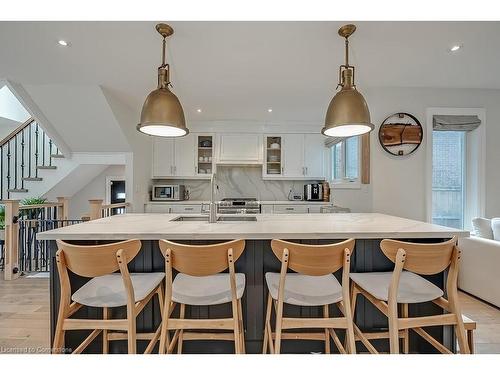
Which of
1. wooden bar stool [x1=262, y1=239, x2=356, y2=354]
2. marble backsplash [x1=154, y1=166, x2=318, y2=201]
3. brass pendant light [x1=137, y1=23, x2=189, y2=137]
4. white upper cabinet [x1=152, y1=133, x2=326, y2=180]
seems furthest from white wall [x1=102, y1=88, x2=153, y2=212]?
wooden bar stool [x1=262, y1=239, x2=356, y2=354]

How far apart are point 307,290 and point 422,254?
→ 582 millimetres

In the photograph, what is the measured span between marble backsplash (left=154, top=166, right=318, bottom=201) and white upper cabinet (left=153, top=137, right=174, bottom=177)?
0.96 ft

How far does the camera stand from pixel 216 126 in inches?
189

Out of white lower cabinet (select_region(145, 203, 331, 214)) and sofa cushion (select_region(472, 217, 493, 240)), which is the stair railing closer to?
white lower cabinet (select_region(145, 203, 331, 214))

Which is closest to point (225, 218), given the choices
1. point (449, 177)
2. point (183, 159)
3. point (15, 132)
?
point (183, 159)

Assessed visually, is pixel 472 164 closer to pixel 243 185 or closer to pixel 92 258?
pixel 243 185

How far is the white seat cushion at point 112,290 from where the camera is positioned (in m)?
1.36

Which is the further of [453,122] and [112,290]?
[453,122]

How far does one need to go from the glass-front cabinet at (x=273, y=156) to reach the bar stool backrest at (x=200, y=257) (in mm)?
3628

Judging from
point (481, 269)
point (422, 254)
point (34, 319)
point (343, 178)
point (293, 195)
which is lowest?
point (34, 319)

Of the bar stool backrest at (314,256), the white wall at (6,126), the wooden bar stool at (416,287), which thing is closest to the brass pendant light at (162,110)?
the bar stool backrest at (314,256)

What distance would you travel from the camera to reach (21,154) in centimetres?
503

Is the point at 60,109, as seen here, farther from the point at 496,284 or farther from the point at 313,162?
the point at 496,284
